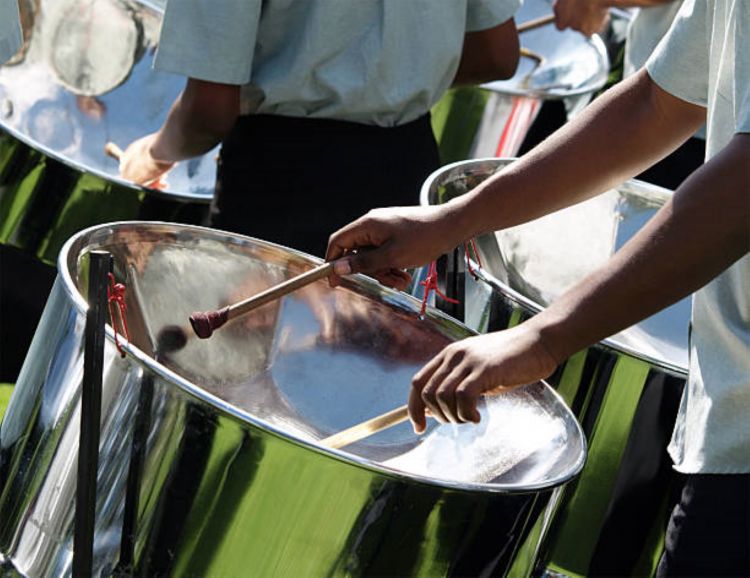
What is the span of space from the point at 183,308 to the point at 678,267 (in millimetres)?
728

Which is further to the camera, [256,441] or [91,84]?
[91,84]

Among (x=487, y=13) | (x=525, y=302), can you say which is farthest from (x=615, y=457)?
(x=487, y=13)

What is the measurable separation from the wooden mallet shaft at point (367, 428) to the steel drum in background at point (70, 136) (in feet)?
2.69

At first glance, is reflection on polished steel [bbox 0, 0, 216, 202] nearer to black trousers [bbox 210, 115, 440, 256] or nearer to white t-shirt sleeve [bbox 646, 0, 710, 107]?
black trousers [bbox 210, 115, 440, 256]

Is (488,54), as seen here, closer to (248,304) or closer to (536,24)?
(248,304)

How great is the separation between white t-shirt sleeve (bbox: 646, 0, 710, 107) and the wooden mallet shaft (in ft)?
1.40

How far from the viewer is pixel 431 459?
1.75 meters

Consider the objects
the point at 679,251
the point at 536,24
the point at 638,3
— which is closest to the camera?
the point at 679,251

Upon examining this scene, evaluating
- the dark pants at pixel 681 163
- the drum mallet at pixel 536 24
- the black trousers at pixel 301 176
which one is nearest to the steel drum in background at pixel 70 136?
the black trousers at pixel 301 176

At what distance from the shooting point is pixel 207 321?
1.73 meters

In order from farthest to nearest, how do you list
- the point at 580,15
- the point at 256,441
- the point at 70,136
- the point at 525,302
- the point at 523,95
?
the point at 580,15 < the point at 523,95 < the point at 70,136 < the point at 525,302 < the point at 256,441

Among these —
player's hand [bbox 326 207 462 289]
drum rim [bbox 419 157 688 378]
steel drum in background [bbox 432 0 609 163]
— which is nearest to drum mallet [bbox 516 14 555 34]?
steel drum in background [bbox 432 0 609 163]

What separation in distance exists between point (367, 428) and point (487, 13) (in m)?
0.94

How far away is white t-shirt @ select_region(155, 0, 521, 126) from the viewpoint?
214 cm
